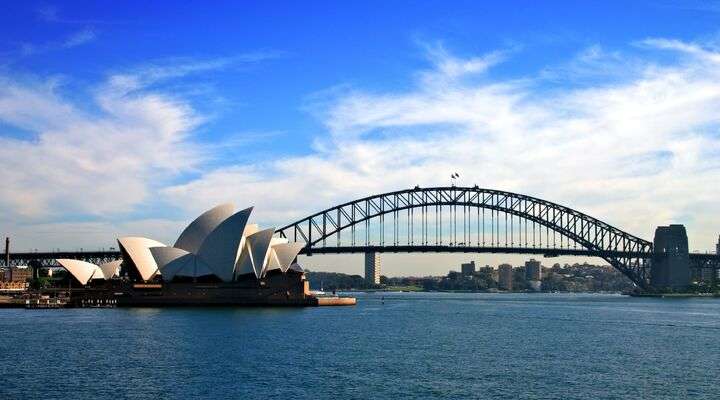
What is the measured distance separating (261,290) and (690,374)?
56.4m

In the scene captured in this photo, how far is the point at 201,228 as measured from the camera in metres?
87.1

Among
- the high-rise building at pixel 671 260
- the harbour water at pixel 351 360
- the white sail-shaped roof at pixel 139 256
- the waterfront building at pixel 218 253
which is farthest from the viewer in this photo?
the high-rise building at pixel 671 260

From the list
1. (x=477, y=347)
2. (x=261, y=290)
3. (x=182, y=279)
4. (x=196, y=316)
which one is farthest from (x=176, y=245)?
(x=477, y=347)

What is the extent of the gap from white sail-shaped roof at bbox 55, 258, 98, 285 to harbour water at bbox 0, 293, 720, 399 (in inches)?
1723

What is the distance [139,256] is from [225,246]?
12.1 m

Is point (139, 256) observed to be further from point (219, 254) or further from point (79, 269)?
point (79, 269)

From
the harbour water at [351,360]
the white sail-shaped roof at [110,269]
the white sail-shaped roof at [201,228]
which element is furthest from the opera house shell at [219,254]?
the harbour water at [351,360]

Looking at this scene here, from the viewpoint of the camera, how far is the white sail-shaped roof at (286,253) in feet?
284

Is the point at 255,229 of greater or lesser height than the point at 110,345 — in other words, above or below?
above

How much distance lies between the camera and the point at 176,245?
8950 centimetres

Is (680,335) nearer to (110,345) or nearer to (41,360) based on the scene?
(110,345)

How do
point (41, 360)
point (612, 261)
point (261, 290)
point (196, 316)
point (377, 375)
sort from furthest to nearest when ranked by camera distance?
point (612, 261) → point (261, 290) → point (196, 316) → point (41, 360) → point (377, 375)

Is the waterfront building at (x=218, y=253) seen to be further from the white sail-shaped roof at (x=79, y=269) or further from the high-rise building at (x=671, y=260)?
the high-rise building at (x=671, y=260)

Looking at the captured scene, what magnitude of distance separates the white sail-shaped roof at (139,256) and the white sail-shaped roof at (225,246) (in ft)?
26.5
